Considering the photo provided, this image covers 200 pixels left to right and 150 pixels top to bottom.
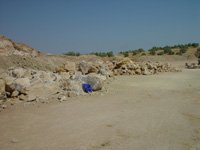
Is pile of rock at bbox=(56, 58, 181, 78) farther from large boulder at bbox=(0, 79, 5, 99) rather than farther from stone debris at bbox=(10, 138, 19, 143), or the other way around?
stone debris at bbox=(10, 138, 19, 143)

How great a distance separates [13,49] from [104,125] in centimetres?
1153

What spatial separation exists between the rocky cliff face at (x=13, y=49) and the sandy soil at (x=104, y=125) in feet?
29.6

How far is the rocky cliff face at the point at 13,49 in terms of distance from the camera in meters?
11.2

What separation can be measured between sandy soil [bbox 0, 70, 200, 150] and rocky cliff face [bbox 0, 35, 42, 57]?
9.02 meters

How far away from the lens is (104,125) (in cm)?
287

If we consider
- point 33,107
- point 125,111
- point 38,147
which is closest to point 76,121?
point 38,147

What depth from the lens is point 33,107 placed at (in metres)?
3.89

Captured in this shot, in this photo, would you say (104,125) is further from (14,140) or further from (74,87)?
(74,87)

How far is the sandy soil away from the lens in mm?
2256

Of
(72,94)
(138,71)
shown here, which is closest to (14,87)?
(72,94)

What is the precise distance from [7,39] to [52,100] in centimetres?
1089

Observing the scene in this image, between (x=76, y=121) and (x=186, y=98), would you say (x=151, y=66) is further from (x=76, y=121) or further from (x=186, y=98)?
(x=76, y=121)

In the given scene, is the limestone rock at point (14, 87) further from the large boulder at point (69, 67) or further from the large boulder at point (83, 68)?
the large boulder at point (83, 68)

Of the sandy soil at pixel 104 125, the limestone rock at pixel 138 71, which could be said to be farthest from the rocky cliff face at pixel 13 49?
the sandy soil at pixel 104 125
